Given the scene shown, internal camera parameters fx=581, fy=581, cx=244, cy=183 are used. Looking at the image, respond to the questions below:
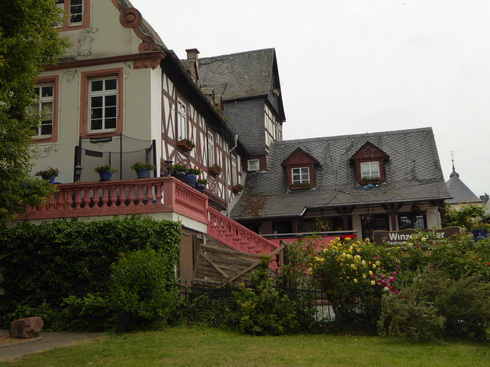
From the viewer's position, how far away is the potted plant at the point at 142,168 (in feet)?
50.4

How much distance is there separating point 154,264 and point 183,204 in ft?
10.9

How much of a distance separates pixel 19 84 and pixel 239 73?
23.2 meters

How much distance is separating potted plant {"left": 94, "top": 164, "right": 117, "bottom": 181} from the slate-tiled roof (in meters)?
17.9

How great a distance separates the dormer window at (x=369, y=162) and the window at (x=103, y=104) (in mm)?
15545

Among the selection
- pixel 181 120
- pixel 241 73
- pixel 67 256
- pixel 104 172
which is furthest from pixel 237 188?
pixel 67 256

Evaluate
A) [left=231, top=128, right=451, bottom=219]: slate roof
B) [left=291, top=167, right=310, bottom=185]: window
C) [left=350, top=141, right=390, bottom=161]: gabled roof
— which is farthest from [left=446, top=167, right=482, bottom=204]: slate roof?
[left=291, top=167, right=310, bottom=185]: window

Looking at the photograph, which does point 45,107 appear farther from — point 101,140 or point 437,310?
point 437,310

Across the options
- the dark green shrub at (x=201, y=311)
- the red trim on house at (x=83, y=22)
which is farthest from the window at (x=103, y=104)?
the dark green shrub at (x=201, y=311)

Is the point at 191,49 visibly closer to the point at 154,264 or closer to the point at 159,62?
the point at 159,62

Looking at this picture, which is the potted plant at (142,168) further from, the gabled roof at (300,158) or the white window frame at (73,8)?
the gabled roof at (300,158)

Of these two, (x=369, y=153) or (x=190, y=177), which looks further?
(x=369, y=153)

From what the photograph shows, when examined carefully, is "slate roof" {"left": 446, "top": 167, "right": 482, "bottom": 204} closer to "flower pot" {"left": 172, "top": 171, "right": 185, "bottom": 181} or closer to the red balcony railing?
"flower pot" {"left": 172, "top": 171, "right": 185, "bottom": 181}

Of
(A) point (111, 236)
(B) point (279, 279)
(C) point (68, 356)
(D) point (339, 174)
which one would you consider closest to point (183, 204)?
(A) point (111, 236)

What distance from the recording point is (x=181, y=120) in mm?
20031
